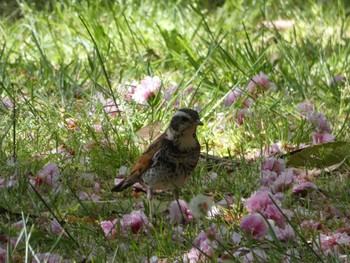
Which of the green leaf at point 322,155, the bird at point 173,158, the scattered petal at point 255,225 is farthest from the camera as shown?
the green leaf at point 322,155

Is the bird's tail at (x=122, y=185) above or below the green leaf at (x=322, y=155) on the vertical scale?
below

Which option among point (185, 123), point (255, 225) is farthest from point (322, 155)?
point (255, 225)

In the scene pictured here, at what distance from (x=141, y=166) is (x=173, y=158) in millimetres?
197

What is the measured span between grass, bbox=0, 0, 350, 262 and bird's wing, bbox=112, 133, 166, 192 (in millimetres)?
90

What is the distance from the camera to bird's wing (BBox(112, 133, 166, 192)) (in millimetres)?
4562

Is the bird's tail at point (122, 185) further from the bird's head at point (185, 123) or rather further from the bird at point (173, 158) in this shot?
the bird's head at point (185, 123)

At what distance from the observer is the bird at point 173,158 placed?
176 inches

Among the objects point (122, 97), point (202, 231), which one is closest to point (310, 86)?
point (122, 97)

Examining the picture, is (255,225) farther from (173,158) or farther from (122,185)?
(122,185)

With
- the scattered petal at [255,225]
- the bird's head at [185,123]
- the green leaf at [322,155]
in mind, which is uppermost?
the bird's head at [185,123]

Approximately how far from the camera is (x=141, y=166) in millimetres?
4602

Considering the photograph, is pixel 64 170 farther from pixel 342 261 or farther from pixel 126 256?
pixel 342 261

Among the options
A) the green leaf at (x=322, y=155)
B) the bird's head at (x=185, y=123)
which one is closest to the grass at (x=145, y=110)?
the green leaf at (x=322, y=155)

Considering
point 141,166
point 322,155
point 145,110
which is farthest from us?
point 145,110
